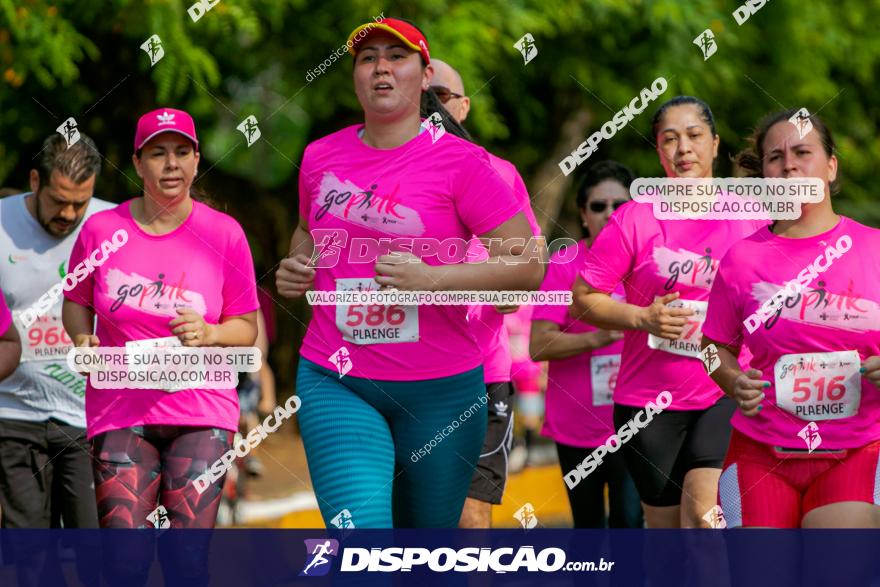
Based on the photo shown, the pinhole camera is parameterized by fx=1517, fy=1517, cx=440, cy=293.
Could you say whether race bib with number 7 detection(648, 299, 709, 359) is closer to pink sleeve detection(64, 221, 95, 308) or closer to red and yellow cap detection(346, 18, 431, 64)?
red and yellow cap detection(346, 18, 431, 64)

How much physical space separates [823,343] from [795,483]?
0.46 metres

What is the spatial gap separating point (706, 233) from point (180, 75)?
16.0ft

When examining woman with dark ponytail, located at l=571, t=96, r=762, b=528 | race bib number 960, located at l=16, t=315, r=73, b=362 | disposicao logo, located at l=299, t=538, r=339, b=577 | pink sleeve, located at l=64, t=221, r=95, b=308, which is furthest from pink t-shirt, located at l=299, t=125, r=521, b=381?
race bib number 960, located at l=16, t=315, r=73, b=362

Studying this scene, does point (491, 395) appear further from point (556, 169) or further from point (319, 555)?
point (556, 169)

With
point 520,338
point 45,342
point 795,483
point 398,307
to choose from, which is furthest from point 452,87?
point 520,338

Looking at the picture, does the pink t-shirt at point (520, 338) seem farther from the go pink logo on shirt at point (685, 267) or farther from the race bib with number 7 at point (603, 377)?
the go pink logo on shirt at point (685, 267)

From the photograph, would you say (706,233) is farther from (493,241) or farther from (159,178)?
(159,178)

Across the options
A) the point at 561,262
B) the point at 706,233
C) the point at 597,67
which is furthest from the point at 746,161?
the point at 597,67

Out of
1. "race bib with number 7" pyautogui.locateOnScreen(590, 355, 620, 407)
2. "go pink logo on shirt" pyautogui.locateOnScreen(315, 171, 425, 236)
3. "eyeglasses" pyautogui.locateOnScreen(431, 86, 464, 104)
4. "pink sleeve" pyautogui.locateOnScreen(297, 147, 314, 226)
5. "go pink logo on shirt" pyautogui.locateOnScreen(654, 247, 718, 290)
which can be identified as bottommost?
"race bib with number 7" pyautogui.locateOnScreen(590, 355, 620, 407)

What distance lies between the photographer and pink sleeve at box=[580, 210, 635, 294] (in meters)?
6.10

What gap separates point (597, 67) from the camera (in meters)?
12.5

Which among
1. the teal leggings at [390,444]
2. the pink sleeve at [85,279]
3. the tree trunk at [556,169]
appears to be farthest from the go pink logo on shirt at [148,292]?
the tree trunk at [556,169]

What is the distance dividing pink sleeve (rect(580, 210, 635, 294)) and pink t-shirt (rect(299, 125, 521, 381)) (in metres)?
1.18

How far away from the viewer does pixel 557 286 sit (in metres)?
7.09
